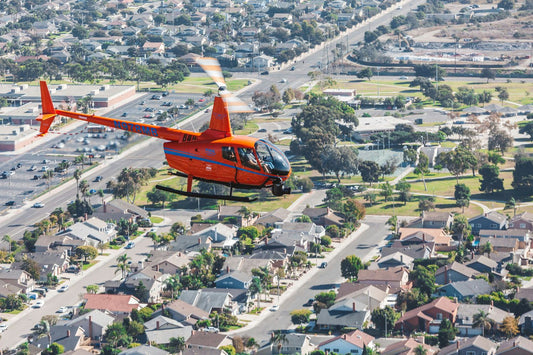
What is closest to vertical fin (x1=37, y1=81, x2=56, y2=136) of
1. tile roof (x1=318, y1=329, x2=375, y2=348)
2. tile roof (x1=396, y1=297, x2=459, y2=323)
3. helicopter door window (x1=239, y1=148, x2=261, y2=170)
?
helicopter door window (x1=239, y1=148, x2=261, y2=170)

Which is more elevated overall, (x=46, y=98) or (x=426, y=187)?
(x=46, y=98)

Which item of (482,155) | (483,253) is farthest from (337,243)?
(482,155)

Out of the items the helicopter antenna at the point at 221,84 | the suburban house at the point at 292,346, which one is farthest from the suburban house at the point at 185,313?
the helicopter antenna at the point at 221,84

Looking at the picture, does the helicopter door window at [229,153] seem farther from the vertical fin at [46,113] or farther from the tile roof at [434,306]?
the tile roof at [434,306]

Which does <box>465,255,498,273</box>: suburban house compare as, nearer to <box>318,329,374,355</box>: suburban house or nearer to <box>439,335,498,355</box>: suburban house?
<box>439,335,498,355</box>: suburban house

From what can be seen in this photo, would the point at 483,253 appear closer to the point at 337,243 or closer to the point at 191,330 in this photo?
the point at 337,243

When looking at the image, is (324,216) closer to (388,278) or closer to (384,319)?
(388,278)
